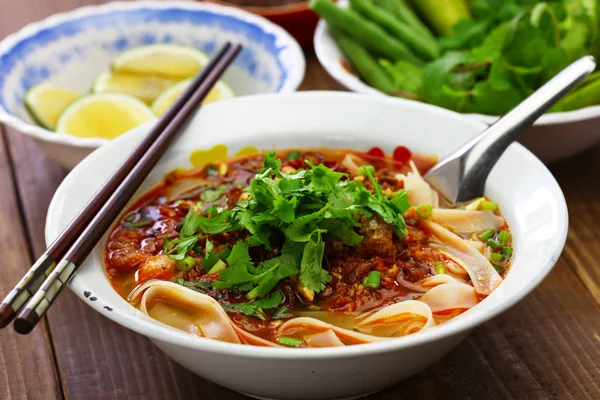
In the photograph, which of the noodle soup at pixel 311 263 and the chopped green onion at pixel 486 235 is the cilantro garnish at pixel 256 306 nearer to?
the noodle soup at pixel 311 263

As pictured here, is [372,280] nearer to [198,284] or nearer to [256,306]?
[256,306]

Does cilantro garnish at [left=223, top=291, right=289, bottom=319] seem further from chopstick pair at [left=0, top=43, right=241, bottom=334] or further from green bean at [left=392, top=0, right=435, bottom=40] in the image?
green bean at [left=392, top=0, right=435, bottom=40]

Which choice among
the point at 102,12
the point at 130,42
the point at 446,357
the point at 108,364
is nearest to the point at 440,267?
the point at 446,357

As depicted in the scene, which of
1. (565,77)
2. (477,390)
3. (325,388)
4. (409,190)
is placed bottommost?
(477,390)

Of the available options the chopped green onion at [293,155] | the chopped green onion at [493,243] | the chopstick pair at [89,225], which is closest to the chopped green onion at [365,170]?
the chopped green onion at [293,155]

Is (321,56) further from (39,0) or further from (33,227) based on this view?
(39,0)

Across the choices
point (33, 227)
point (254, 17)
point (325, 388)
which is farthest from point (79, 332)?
point (254, 17)

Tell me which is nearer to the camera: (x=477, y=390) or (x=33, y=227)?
(x=477, y=390)
